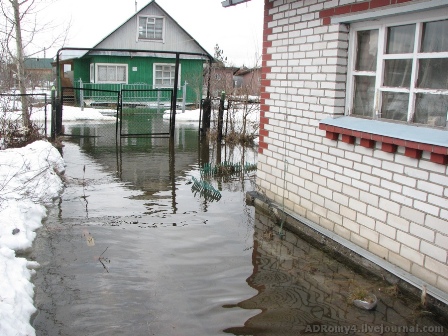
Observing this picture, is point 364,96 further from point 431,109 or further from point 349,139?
point 431,109

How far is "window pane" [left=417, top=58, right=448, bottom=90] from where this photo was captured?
13.2ft

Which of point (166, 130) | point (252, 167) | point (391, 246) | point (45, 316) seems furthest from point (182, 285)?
point (166, 130)

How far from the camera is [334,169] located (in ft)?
17.0

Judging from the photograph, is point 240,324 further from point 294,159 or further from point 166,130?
point 166,130

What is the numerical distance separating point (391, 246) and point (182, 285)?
6.67 ft

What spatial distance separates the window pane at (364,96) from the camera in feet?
16.1

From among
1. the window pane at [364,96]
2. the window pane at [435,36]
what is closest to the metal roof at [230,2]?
the window pane at [364,96]

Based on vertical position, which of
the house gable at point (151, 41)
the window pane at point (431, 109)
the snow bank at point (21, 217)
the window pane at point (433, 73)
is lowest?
the snow bank at point (21, 217)

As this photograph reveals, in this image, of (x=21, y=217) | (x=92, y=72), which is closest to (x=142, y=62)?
(x=92, y=72)

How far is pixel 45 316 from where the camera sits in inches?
145

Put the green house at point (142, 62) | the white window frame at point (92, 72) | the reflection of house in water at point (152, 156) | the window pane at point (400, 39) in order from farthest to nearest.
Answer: the white window frame at point (92, 72) → the green house at point (142, 62) → the reflection of house in water at point (152, 156) → the window pane at point (400, 39)

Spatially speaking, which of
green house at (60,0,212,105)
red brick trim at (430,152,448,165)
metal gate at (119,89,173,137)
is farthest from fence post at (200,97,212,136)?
green house at (60,0,212,105)

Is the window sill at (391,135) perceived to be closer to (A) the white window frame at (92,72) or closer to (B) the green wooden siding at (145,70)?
(B) the green wooden siding at (145,70)

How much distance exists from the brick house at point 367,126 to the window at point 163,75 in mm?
22063
